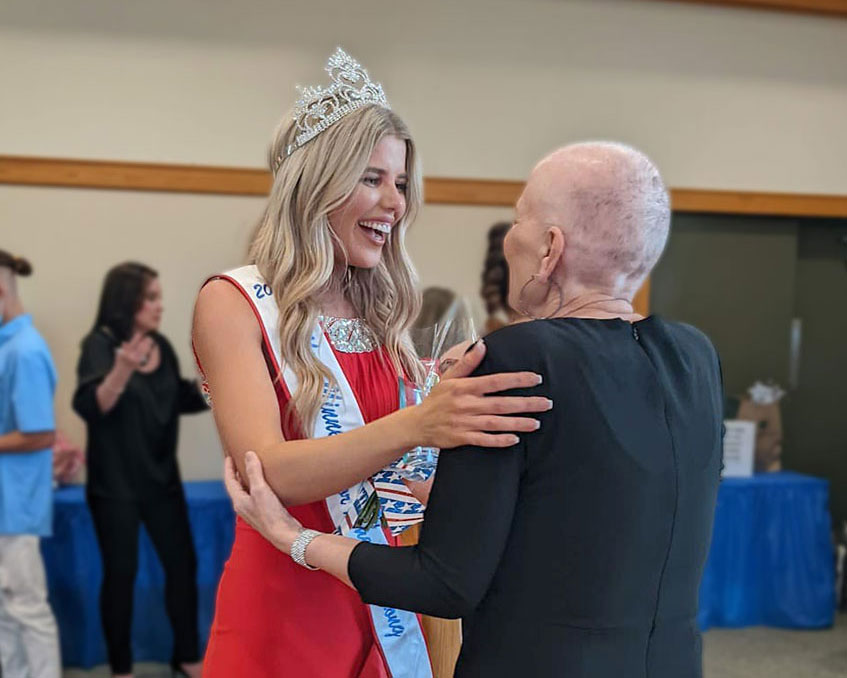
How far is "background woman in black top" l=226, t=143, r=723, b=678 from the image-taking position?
0.95 m

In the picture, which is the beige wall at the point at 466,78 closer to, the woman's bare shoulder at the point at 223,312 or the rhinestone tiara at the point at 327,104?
the rhinestone tiara at the point at 327,104

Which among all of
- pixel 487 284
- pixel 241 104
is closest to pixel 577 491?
pixel 487 284

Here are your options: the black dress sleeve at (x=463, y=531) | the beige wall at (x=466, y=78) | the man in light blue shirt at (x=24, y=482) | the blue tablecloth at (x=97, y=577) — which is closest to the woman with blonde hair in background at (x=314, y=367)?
the black dress sleeve at (x=463, y=531)

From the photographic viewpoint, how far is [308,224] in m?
1.39

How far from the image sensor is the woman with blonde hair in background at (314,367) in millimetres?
1302

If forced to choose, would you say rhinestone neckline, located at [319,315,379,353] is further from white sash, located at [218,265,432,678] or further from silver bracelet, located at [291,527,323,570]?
silver bracelet, located at [291,527,323,570]

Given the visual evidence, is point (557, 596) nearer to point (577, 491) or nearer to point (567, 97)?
point (577, 491)

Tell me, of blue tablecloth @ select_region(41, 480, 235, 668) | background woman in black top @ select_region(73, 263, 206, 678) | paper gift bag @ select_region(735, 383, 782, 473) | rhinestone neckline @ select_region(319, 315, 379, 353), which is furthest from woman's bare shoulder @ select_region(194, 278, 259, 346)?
paper gift bag @ select_region(735, 383, 782, 473)

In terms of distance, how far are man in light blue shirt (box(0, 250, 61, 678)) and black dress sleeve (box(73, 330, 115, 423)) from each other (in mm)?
116

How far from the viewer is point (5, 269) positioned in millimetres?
3139

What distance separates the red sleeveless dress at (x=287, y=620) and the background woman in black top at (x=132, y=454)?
6.32 ft

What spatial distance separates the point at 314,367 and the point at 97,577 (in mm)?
2623

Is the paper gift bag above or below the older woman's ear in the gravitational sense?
below

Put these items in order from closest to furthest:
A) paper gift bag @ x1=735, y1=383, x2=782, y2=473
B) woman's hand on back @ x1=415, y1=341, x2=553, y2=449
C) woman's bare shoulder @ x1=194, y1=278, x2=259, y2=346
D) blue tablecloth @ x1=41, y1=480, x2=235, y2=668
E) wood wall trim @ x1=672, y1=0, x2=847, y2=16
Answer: woman's hand on back @ x1=415, y1=341, x2=553, y2=449, woman's bare shoulder @ x1=194, y1=278, x2=259, y2=346, blue tablecloth @ x1=41, y1=480, x2=235, y2=668, paper gift bag @ x1=735, y1=383, x2=782, y2=473, wood wall trim @ x1=672, y1=0, x2=847, y2=16
